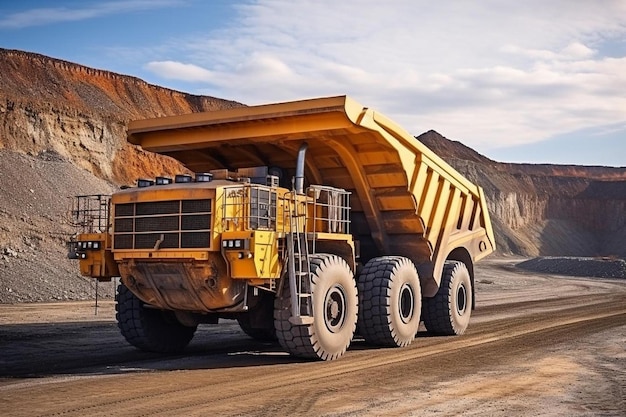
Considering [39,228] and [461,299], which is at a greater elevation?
[39,228]

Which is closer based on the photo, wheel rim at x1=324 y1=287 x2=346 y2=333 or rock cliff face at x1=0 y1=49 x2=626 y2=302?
wheel rim at x1=324 y1=287 x2=346 y2=333

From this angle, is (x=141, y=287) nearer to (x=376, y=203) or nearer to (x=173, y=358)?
(x=173, y=358)

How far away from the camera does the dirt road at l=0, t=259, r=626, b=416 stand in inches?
242

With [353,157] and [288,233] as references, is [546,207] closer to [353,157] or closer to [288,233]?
[353,157]

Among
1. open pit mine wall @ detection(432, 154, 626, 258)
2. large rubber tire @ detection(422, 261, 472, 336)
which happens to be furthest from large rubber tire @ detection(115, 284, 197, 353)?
open pit mine wall @ detection(432, 154, 626, 258)

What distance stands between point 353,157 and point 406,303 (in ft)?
7.02

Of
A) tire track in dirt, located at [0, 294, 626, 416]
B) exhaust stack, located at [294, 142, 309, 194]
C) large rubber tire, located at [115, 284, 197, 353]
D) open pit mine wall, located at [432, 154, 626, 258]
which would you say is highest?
open pit mine wall, located at [432, 154, 626, 258]

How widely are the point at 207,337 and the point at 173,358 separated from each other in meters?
2.70

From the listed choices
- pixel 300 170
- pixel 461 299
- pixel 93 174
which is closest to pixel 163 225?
pixel 300 170

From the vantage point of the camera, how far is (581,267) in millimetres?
43188

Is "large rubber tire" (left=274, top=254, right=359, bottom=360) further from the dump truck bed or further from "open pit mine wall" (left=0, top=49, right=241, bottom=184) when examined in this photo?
"open pit mine wall" (left=0, top=49, right=241, bottom=184)

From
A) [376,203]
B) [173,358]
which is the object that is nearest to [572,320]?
[376,203]

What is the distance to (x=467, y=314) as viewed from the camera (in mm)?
12344

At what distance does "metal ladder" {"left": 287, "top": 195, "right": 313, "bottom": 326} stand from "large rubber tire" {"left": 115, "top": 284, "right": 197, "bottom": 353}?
2.40 m
